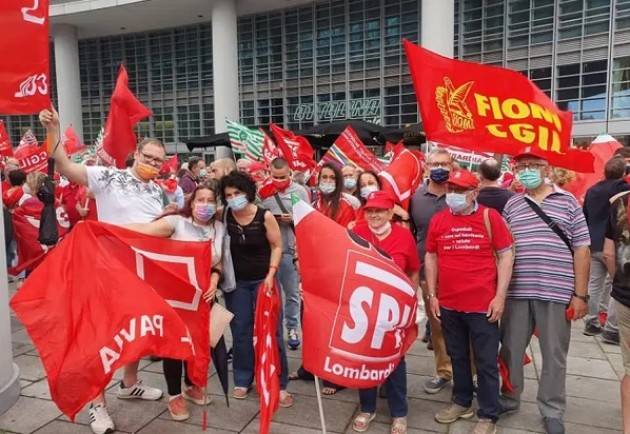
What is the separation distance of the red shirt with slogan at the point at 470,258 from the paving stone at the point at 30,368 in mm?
3745

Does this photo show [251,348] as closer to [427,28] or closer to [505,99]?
[505,99]

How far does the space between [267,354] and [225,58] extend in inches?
835

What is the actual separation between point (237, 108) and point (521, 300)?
70.6ft

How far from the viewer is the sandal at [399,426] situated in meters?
3.76

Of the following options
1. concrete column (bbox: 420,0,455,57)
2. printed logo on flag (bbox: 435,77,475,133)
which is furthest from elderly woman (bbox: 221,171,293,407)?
concrete column (bbox: 420,0,455,57)

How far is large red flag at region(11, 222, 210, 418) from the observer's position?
324cm

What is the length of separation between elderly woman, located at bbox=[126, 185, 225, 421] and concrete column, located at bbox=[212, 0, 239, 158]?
1963 centimetres

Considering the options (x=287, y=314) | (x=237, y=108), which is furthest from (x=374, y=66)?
(x=287, y=314)

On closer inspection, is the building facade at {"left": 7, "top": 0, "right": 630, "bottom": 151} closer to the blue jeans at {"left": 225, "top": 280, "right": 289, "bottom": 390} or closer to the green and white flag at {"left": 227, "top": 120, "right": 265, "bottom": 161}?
the green and white flag at {"left": 227, "top": 120, "right": 265, "bottom": 161}

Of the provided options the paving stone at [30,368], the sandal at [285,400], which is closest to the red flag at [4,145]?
the paving stone at [30,368]

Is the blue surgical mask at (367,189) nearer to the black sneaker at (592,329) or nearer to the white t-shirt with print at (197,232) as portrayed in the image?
the white t-shirt with print at (197,232)

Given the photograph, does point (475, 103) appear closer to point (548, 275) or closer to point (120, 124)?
point (548, 275)

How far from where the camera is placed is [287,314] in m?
5.84

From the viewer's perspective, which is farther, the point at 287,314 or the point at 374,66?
the point at 374,66
